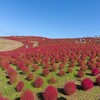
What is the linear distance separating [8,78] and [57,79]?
5895 millimetres

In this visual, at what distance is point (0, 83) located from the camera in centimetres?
2808

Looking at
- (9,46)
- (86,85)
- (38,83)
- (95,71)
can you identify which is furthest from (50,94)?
(9,46)

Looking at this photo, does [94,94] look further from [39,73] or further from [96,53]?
[96,53]

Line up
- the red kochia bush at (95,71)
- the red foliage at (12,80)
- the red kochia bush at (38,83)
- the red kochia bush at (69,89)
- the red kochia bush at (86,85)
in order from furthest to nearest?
the red kochia bush at (95,71)
the red foliage at (12,80)
the red kochia bush at (38,83)
the red kochia bush at (86,85)
the red kochia bush at (69,89)

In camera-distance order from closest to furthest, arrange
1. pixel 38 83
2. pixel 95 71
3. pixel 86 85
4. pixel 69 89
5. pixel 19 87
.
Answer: pixel 69 89 < pixel 86 85 < pixel 19 87 < pixel 38 83 < pixel 95 71

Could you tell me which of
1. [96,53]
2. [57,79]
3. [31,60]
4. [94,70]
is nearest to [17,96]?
[57,79]

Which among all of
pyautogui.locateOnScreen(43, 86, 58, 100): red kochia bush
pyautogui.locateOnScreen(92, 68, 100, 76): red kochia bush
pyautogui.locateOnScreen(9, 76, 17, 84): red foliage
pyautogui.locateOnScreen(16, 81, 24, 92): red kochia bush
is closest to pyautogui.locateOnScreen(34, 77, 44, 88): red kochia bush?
pyautogui.locateOnScreen(16, 81, 24, 92): red kochia bush

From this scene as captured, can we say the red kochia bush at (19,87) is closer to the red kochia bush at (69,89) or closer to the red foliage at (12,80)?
the red foliage at (12,80)

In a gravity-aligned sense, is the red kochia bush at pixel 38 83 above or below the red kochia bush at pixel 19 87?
above

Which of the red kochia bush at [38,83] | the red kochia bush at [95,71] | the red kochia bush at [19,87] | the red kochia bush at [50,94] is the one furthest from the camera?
the red kochia bush at [95,71]

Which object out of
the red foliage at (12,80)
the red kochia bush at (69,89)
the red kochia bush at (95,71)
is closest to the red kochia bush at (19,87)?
the red foliage at (12,80)

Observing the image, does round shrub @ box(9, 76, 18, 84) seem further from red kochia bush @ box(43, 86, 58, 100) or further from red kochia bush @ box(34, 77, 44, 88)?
red kochia bush @ box(43, 86, 58, 100)

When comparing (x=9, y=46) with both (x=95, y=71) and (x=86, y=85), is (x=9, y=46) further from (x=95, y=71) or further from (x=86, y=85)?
(x=86, y=85)

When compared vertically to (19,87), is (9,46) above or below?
above
